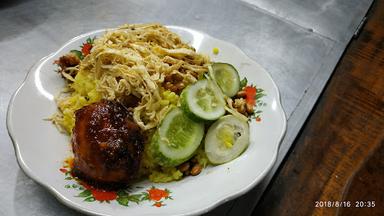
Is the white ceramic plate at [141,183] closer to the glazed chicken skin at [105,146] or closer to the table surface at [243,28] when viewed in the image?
the glazed chicken skin at [105,146]

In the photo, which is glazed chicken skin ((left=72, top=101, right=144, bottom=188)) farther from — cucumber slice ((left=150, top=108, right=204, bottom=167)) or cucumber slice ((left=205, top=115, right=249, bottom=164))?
cucumber slice ((left=205, top=115, right=249, bottom=164))

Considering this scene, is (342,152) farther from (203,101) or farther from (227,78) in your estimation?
(203,101)

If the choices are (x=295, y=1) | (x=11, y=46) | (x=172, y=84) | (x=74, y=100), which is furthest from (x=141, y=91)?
(x=295, y=1)

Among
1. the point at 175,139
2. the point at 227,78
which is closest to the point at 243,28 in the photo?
the point at 227,78

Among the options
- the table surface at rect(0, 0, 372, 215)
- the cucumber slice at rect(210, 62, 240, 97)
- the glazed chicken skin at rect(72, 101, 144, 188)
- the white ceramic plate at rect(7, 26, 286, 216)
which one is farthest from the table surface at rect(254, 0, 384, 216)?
the glazed chicken skin at rect(72, 101, 144, 188)

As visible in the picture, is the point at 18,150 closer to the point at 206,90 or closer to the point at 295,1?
the point at 206,90

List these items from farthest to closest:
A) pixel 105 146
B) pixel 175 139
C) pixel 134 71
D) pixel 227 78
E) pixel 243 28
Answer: pixel 243 28 → pixel 227 78 → pixel 134 71 → pixel 175 139 → pixel 105 146
